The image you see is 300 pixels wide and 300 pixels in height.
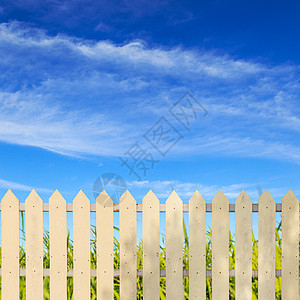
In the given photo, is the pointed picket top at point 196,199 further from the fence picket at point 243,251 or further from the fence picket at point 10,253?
the fence picket at point 10,253

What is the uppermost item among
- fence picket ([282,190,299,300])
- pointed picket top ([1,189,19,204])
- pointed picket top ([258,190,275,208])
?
pointed picket top ([1,189,19,204])

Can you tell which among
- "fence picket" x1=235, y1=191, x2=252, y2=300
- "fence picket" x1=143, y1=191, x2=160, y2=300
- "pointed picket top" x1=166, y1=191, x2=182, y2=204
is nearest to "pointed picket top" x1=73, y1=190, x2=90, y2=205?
"fence picket" x1=143, y1=191, x2=160, y2=300

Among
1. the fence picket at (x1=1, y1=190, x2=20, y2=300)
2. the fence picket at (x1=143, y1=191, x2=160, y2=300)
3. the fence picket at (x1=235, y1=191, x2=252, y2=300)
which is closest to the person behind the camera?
the fence picket at (x1=143, y1=191, x2=160, y2=300)

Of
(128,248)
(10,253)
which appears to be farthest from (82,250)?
(10,253)

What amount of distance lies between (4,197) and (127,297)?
200 centimetres

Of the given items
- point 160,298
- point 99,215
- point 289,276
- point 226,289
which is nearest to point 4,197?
point 99,215

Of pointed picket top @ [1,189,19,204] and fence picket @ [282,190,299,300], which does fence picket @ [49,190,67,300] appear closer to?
pointed picket top @ [1,189,19,204]

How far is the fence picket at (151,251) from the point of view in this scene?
15.7ft

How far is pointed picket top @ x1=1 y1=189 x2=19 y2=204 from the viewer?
504 centimetres

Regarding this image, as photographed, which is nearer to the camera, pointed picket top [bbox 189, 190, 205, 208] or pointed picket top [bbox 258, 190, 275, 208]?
pointed picket top [bbox 189, 190, 205, 208]

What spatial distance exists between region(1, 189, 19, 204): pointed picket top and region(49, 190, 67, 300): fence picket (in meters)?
0.53

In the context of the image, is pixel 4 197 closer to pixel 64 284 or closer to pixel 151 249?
pixel 64 284

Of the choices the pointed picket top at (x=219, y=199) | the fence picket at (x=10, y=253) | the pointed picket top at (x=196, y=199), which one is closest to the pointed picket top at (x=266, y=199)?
the pointed picket top at (x=219, y=199)

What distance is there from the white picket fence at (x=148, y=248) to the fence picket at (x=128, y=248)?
0.01 metres
